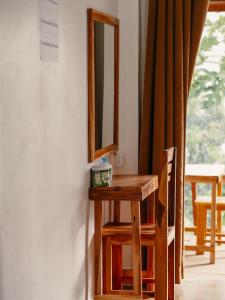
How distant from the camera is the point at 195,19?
463 cm

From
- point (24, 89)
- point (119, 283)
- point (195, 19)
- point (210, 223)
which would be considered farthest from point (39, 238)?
point (210, 223)

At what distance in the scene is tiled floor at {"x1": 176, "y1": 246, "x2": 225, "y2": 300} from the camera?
4.50 m

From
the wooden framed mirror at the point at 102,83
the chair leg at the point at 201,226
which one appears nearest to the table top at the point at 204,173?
the chair leg at the point at 201,226

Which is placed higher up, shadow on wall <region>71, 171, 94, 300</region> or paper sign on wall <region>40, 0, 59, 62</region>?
paper sign on wall <region>40, 0, 59, 62</region>

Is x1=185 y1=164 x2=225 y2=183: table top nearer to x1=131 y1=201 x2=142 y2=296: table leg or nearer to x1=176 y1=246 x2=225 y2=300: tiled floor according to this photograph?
x1=176 y1=246 x2=225 y2=300: tiled floor

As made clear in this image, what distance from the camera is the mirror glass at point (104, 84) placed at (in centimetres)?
396

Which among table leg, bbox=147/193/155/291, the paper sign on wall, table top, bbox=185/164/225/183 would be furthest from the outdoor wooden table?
the paper sign on wall

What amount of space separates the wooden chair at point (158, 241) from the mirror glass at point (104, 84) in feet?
1.34

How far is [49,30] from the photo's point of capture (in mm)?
2932

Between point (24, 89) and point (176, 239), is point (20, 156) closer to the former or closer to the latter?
point (24, 89)

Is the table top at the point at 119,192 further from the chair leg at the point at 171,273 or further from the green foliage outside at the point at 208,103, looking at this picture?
the green foliage outside at the point at 208,103

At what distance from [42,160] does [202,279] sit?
2385 mm

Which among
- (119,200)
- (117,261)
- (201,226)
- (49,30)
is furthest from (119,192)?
(201,226)

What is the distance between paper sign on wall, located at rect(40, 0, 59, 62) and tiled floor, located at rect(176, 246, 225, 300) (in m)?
2.10
